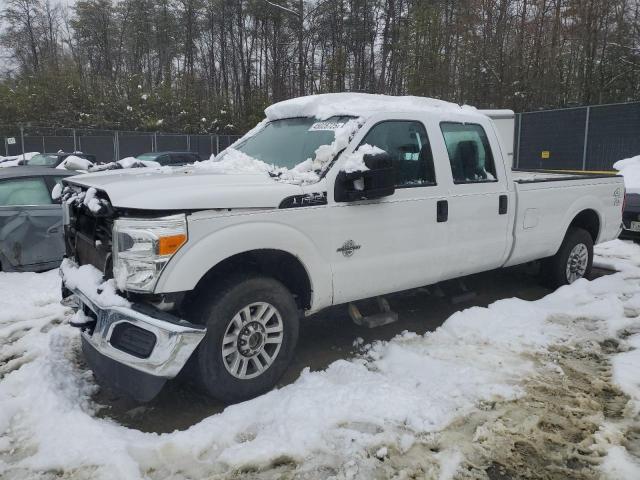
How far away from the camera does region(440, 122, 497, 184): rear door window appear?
16.0 ft

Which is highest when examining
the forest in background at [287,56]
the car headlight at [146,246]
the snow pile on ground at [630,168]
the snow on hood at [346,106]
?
the forest in background at [287,56]

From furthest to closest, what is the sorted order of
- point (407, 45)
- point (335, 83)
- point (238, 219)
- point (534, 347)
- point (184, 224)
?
1. point (335, 83)
2. point (407, 45)
3. point (534, 347)
4. point (238, 219)
5. point (184, 224)

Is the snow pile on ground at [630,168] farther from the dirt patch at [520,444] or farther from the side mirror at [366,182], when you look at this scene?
the side mirror at [366,182]

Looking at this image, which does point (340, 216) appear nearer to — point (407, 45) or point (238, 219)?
point (238, 219)

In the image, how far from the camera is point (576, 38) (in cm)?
2267

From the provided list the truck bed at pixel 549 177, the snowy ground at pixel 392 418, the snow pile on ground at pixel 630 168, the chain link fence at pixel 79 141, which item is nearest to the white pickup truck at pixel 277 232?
the truck bed at pixel 549 177

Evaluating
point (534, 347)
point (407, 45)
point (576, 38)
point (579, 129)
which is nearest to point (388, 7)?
point (407, 45)

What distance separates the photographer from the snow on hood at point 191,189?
3.19m

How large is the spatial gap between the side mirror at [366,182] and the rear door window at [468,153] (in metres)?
1.13

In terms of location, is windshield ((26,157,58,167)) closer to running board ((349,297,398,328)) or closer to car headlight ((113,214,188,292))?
running board ((349,297,398,328))

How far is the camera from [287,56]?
117 feet

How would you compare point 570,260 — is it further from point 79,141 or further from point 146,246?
point 79,141

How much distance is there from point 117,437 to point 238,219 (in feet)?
4.90

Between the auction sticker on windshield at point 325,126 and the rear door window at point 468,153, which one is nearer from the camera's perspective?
the auction sticker on windshield at point 325,126
